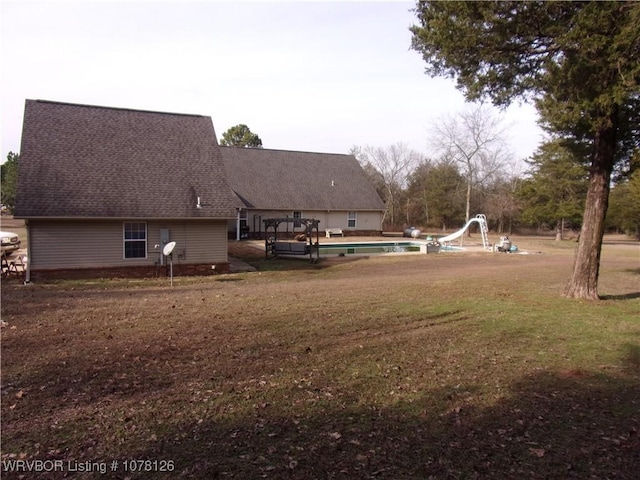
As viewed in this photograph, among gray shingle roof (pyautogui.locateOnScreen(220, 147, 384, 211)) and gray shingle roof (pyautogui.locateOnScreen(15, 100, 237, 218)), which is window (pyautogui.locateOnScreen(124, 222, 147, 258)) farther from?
gray shingle roof (pyautogui.locateOnScreen(220, 147, 384, 211))

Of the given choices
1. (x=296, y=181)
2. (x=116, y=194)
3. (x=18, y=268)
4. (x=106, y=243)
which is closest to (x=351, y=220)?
(x=296, y=181)

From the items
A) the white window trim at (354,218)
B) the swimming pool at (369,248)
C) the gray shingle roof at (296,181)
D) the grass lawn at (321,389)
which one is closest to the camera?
the grass lawn at (321,389)

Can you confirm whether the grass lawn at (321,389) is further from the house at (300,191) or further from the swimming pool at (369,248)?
the house at (300,191)

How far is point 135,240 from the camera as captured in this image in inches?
717

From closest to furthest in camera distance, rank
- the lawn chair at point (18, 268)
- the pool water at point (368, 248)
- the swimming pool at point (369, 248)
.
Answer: the lawn chair at point (18, 268) < the swimming pool at point (369, 248) < the pool water at point (368, 248)

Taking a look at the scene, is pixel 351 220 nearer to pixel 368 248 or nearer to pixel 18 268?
pixel 368 248

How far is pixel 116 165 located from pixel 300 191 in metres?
21.8

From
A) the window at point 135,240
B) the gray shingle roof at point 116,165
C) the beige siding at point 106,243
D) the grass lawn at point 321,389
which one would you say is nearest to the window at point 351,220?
the gray shingle roof at point 116,165

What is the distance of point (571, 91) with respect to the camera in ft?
33.4

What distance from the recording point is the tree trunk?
11195 millimetres

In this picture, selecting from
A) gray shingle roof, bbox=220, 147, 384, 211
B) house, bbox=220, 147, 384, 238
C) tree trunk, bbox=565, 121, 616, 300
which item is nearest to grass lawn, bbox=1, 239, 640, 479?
tree trunk, bbox=565, 121, 616, 300

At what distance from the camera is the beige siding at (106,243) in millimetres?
16781

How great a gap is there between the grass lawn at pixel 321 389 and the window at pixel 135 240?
8.04 metres

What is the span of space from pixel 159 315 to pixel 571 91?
9865mm
